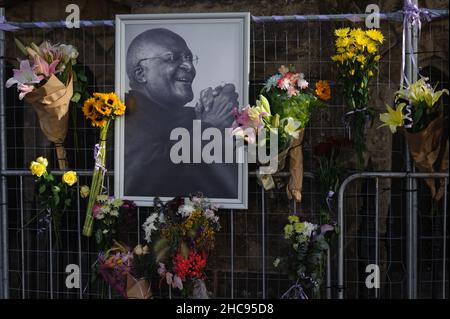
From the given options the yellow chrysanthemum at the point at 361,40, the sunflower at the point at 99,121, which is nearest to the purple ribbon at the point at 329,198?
the yellow chrysanthemum at the point at 361,40

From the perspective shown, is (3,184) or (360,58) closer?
(360,58)

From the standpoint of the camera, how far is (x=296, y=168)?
395cm

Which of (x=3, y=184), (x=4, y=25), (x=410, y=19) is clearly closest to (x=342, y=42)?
(x=410, y=19)

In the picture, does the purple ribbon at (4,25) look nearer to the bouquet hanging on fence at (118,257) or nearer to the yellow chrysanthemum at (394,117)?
the bouquet hanging on fence at (118,257)

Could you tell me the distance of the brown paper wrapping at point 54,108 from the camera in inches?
158

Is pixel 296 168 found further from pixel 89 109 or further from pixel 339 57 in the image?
pixel 89 109

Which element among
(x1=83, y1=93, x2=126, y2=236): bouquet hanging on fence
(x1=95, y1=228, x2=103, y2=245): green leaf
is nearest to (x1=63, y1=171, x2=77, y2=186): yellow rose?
(x1=83, y1=93, x2=126, y2=236): bouquet hanging on fence

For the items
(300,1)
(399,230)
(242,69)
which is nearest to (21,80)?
(242,69)

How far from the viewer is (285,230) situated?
12.7 ft

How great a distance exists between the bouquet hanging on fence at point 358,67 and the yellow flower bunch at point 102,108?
151 centimetres

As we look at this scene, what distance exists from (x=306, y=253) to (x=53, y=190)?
5.94 feet

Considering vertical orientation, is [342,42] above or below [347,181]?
above

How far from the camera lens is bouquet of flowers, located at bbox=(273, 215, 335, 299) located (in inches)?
150

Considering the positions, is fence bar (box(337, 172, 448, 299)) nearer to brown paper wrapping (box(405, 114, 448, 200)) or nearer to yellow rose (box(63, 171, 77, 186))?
brown paper wrapping (box(405, 114, 448, 200))
